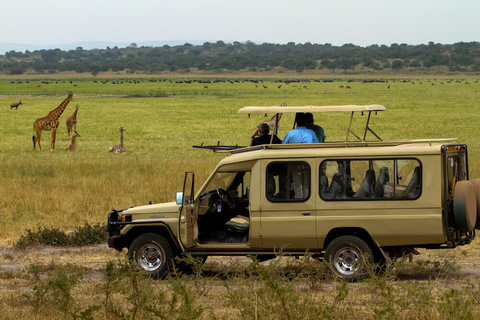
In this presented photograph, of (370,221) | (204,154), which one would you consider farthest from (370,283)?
(204,154)

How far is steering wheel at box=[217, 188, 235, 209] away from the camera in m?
9.37

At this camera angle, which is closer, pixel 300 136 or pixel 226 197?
pixel 226 197

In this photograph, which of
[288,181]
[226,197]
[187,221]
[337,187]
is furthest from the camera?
[226,197]

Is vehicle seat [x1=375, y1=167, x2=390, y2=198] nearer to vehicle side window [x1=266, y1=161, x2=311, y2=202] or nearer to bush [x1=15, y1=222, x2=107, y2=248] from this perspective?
vehicle side window [x1=266, y1=161, x2=311, y2=202]

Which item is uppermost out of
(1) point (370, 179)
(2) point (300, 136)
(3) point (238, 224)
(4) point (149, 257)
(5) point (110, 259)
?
(2) point (300, 136)

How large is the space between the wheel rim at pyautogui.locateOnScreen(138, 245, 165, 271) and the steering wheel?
41.9 inches

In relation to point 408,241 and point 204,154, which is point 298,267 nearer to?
point 408,241

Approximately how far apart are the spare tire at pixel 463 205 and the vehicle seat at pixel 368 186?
3.05 ft

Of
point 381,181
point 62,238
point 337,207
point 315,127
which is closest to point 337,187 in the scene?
point 337,207

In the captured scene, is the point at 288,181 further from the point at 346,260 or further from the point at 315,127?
the point at 315,127

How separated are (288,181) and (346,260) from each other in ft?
3.82

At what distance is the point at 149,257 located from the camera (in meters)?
9.32

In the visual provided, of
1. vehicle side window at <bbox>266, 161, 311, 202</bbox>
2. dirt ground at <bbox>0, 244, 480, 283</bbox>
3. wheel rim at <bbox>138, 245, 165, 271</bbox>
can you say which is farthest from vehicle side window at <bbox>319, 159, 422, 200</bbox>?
wheel rim at <bbox>138, 245, 165, 271</bbox>

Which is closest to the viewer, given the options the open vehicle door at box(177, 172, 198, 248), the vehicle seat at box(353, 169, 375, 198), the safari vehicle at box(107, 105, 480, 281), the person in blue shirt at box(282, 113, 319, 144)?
the safari vehicle at box(107, 105, 480, 281)
